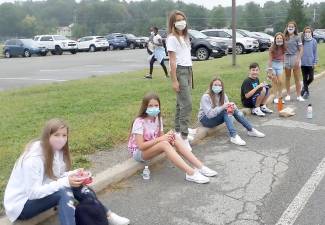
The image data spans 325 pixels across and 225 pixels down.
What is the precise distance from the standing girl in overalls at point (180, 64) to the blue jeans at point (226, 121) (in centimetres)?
76

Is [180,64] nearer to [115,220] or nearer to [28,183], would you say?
[115,220]

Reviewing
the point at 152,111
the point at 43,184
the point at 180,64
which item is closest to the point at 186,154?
the point at 152,111

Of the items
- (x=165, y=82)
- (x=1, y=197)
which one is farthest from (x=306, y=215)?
(x=165, y=82)

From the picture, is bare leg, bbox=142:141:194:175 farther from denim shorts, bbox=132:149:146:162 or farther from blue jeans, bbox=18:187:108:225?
blue jeans, bbox=18:187:108:225

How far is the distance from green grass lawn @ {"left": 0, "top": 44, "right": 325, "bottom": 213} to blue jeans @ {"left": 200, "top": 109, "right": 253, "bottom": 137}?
25.1 inches

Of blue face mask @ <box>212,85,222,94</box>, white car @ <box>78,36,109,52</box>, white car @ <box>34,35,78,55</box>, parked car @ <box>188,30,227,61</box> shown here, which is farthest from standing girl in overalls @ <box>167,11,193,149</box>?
white car @ <box>78,36,109,52</box>

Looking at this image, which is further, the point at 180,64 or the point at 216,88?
the point at 216,88

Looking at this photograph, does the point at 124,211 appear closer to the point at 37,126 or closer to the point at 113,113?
the point at 37,126

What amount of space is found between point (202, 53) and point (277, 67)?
48.2ft

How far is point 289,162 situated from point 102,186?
8.31 ft

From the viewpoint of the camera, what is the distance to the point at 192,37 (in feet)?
81.6

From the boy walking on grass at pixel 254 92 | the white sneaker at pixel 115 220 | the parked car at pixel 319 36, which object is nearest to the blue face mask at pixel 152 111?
the white sneaker at pixel 115 220

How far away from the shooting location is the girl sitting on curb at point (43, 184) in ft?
12.9

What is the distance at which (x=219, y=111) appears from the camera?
7148 millimetres
